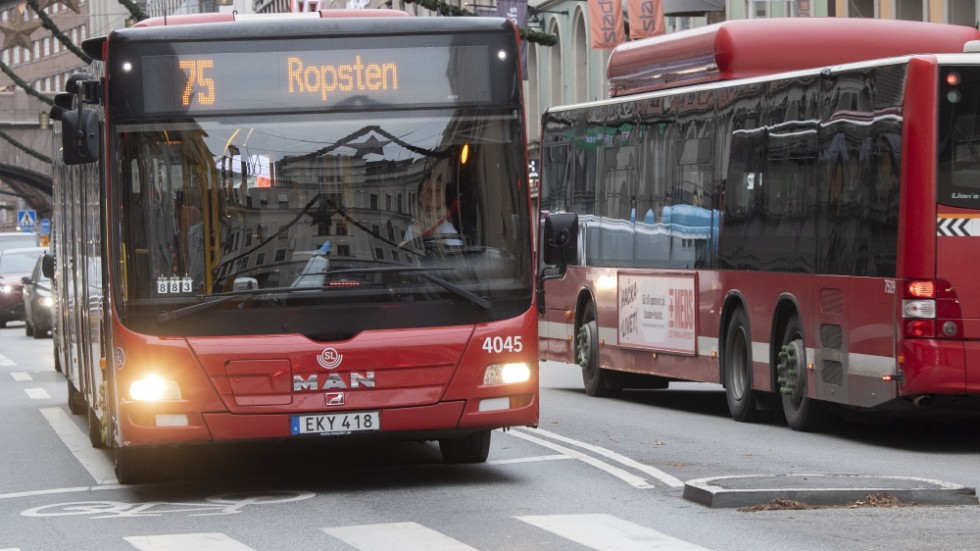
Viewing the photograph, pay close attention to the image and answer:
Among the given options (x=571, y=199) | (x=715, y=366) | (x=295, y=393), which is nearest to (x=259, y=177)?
(x=295, y=393)

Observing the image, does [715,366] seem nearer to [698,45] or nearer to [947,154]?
[698,45]

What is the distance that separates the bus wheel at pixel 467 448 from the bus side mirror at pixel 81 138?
9.96 ft

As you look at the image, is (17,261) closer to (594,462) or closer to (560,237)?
(594,462)

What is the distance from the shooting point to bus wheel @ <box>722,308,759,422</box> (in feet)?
58.4

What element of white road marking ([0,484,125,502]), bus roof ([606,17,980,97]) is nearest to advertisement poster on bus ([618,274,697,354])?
bus roof ([606,17,980,97])

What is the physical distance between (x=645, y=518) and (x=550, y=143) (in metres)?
13.2

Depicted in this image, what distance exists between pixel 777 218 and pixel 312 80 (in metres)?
5.66

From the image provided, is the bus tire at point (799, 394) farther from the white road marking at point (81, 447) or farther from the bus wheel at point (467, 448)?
the white road marking at point (81, 447)

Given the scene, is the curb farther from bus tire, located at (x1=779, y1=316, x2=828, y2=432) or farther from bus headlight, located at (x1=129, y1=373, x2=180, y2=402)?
bus tire, located at (x1=779, y1=316, x2=828, y2=432)

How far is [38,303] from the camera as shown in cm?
4112

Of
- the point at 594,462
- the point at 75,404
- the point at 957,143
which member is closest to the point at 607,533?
the point at 594,462

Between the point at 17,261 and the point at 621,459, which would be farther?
the point at 17,261

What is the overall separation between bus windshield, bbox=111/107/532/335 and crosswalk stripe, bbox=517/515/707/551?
187 cm

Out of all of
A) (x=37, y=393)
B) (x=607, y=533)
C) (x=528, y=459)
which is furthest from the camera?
(x=37, y=393)
